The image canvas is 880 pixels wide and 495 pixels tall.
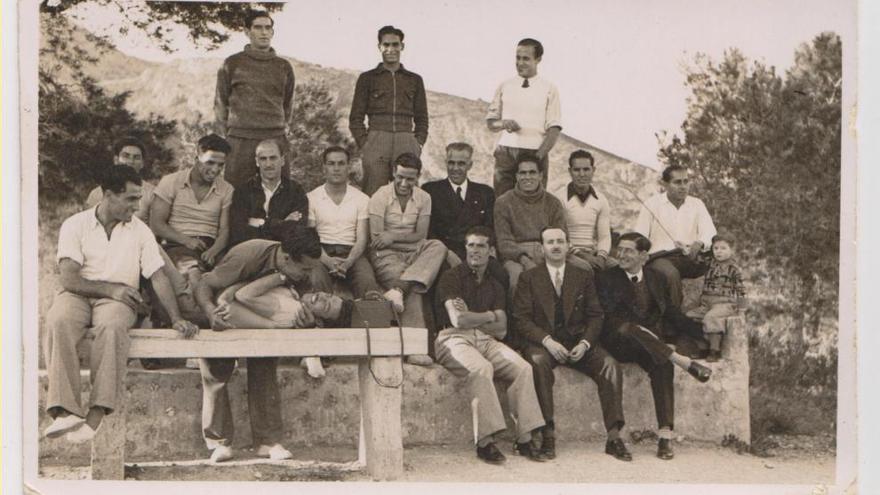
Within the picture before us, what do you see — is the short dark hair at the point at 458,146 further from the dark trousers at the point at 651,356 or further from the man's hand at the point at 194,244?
the man's hand at the point at 194,244

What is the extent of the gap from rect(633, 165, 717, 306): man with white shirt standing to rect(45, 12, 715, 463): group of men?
0.01 m

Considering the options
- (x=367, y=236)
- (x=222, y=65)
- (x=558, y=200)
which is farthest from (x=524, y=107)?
(x=222, y=65)

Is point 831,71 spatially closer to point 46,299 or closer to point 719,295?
point 719,295

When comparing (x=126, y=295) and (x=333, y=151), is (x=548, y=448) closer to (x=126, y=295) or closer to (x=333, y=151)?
(x=333, y=151)

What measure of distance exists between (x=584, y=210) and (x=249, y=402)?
2.51 metres

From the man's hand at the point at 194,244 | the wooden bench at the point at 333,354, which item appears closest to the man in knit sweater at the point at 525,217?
the wooden bench at the point at 333,354

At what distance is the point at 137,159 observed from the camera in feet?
27.9

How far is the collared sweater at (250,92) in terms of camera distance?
28.2ft

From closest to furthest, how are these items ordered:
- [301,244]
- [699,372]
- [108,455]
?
[108,455], [301,244], [699,372]

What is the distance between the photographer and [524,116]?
28.7 ft

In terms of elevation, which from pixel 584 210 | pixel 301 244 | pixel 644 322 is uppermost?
pixel 584 210

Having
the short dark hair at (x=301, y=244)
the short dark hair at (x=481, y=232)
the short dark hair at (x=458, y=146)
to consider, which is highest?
the short dark hair at (x=458, y=146)

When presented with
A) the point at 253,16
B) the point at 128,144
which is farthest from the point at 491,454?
the point at 253,16

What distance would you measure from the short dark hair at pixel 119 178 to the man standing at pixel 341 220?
112 centimetres
